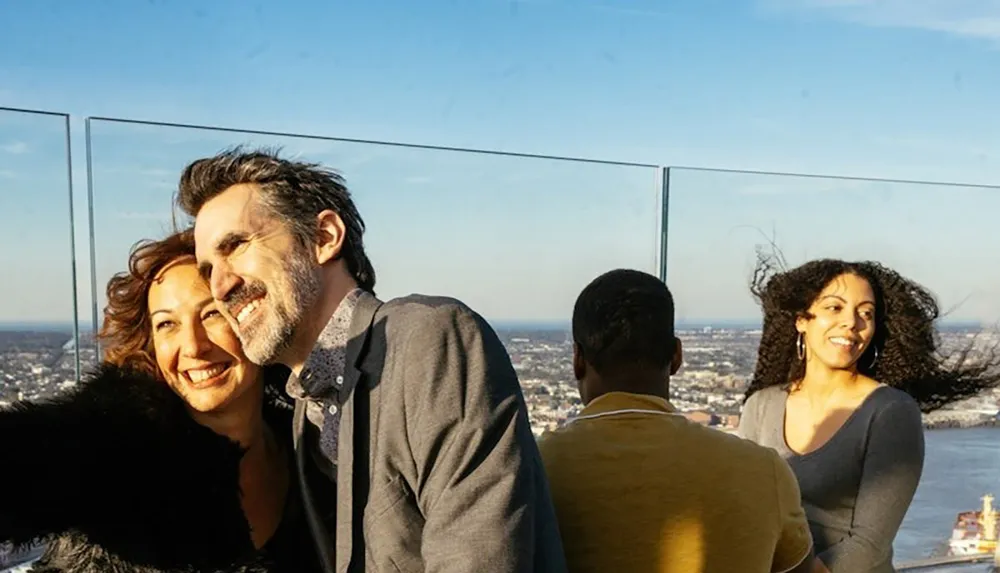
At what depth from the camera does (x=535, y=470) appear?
126 cm

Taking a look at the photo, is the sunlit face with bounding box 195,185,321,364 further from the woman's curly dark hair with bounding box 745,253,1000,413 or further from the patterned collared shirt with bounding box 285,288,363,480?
the woman's curly dark hair with bounding box 745,253,1000,413

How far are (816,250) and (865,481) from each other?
96 cm

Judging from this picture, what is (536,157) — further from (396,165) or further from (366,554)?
(366,554)

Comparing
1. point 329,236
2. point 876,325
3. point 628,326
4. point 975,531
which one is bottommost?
point 975,531

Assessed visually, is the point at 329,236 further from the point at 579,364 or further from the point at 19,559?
the point at 19,559

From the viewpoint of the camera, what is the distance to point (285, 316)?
1434mm

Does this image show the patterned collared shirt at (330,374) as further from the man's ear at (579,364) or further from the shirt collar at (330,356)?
the man's ear at (579,364)

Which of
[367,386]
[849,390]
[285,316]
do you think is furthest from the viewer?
[849,390]

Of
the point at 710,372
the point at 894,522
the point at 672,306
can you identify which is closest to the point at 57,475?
the point at 672,306

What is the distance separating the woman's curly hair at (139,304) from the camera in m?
1.75

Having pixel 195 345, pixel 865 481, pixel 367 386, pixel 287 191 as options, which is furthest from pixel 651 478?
pixel 865 481

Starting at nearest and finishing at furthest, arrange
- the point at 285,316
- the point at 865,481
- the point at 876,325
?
1. the point at 285,316
2. the point at 865,481
3. the point at 876,325

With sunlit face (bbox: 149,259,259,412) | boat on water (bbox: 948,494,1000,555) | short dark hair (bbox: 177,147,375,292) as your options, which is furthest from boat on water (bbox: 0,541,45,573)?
boat on water (bbox: 948,494,1000,555)

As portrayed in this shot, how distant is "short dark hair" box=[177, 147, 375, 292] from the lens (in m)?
1.52
